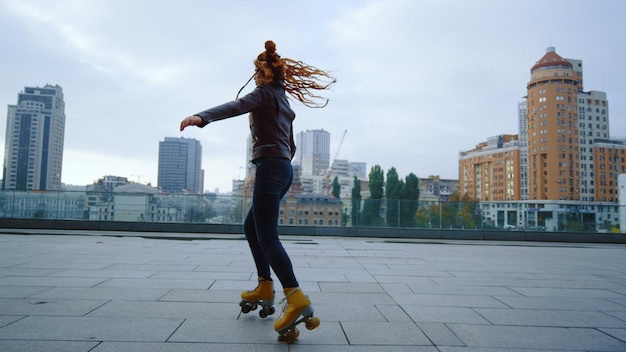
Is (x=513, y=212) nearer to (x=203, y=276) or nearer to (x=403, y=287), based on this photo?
(x=403, y=287)

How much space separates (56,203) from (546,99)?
115496 millimetres

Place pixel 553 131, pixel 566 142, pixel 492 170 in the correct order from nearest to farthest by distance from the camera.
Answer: pixel 566 142
pixel 553 131
pixel 492 170

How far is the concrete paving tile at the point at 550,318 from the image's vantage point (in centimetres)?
292

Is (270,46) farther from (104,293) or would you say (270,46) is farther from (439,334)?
(104,293)

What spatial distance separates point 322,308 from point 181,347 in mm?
1321

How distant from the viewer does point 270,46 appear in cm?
293

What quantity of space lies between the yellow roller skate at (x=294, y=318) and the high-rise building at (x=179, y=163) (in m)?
143

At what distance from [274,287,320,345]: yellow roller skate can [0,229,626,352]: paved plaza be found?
9 centimetres

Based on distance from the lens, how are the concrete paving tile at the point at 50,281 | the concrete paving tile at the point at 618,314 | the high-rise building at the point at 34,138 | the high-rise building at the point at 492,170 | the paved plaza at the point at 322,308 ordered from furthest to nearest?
the high-rise building at the point at 492,170, the high-rise building at the point at 34,138, the concrete paving tile at the point at 50,281, the concrete paving tile at the point at 618,314, the paved plaza at the point at 322,308

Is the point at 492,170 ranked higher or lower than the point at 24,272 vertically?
higher

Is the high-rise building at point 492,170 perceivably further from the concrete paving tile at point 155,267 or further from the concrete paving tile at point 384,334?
the concrete paving tile at point 384,334

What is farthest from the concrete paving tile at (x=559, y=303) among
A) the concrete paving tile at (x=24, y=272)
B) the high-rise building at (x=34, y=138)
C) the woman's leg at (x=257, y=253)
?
the high-rise building at (x=34, y=138)

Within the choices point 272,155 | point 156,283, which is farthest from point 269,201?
point 156,283

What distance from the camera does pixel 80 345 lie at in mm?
2213
